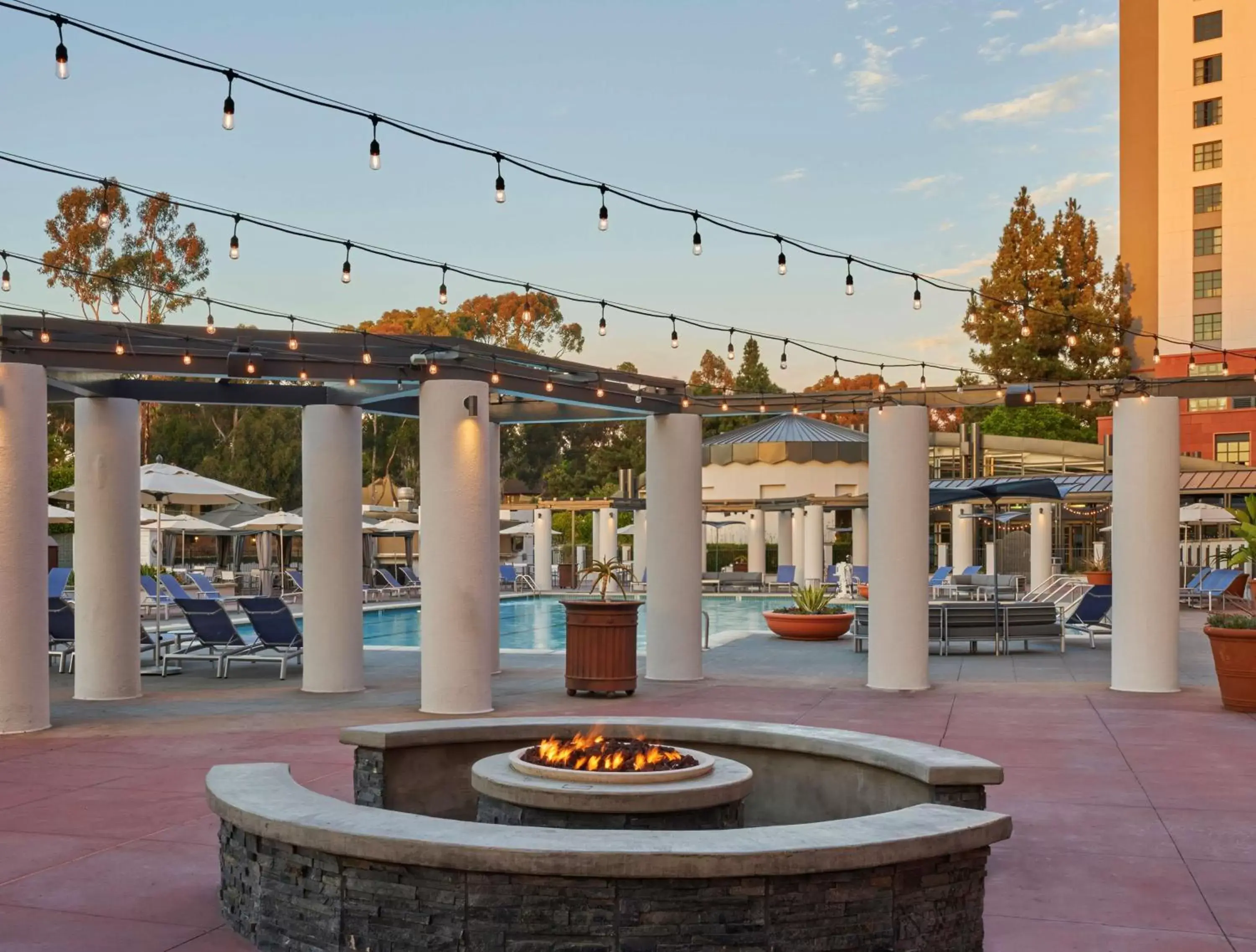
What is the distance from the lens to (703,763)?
5.95 m

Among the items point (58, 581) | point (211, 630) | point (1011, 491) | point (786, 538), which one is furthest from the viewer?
point (786, 538)

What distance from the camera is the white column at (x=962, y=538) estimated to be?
34562 mm

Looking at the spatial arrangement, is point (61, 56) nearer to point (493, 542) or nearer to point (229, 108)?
point (229, 108)

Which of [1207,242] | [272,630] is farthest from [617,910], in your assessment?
[1207,242]

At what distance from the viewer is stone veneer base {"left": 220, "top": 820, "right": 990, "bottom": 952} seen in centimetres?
425

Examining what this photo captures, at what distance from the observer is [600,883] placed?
425 cm

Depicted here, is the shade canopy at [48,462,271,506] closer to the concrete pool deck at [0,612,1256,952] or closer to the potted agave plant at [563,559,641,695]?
the concrete pool deck at [0,612,1256,952]

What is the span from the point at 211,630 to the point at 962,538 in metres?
25.0

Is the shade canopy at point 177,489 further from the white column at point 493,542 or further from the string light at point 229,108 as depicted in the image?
the string light at point 229,108

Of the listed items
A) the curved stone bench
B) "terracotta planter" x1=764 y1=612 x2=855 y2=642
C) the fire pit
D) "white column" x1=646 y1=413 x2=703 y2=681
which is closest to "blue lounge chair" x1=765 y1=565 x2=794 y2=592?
"terracotta planter" x1=764 y1=612 x2=855 y2=642

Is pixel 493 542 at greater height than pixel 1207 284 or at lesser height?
lesser

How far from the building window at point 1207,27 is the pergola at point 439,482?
145 ft

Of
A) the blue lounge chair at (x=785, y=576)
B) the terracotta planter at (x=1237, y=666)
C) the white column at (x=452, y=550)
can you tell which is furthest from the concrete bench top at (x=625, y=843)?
the blue lounge chair at (x=785, y=576)

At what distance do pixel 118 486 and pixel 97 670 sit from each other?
1.89m
